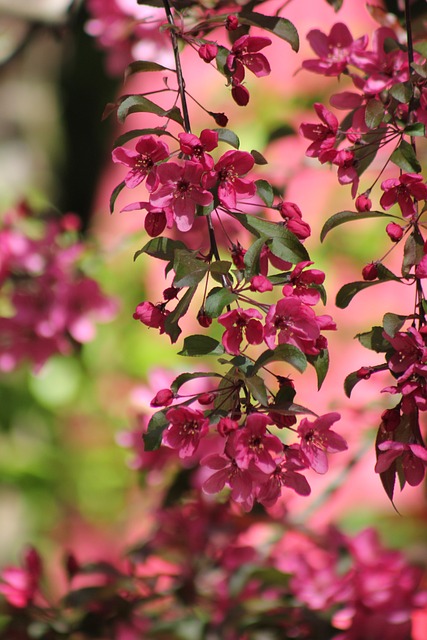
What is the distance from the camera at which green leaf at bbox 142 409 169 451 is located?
0.65 meters

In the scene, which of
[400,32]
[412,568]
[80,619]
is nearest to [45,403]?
[80,619]

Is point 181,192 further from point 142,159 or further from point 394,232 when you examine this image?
point 394,232

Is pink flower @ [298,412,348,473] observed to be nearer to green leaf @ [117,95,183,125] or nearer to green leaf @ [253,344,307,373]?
green leaf @ [253,344,307,373]

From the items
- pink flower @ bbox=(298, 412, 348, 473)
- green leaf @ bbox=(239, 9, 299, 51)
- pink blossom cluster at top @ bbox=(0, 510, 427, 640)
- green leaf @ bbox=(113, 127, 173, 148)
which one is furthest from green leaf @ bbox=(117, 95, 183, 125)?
pink blossom cluster at top @ bbox=(0, 510, 427, 640)

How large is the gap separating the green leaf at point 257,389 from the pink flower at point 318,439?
7cm

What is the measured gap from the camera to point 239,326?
2.06 ft

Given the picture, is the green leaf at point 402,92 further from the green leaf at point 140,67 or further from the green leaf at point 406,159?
the green leaf at point 140,67

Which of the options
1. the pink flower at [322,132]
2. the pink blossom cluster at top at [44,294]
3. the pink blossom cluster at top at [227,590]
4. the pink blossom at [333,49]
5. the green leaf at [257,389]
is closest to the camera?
the green leaf at [257,389]

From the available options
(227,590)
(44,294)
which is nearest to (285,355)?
(227,590)

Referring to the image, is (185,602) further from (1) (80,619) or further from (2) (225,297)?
(2) (225,297)

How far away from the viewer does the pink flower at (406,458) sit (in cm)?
63

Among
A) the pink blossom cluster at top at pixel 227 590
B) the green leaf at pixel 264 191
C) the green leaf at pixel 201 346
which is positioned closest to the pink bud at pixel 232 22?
the green leaf at pixel 264 191

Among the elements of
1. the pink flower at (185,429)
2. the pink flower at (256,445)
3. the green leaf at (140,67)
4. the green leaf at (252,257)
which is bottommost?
the pink flower at (256,445)

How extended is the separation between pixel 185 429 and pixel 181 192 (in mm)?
169
